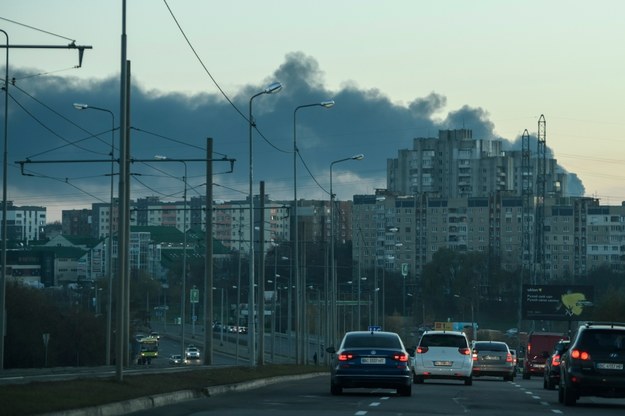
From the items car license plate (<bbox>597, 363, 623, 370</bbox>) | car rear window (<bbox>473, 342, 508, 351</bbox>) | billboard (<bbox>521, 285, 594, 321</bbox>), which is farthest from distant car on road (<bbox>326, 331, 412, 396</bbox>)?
billboard (<bbox>521, 285, 594, 321</bbox>)

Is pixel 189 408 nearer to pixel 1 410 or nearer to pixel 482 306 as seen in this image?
pixel 1 410

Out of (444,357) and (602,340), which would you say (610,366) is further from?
(444,357)

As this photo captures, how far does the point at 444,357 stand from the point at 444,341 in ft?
1.62

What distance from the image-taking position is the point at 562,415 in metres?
25.1

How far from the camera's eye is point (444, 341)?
135ft

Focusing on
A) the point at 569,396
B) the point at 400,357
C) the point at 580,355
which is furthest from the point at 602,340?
the point at 400,357

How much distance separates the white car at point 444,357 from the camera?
4081cm

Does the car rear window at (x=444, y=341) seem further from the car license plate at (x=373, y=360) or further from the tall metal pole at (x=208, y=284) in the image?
the car license plate at (x=373, y=360)

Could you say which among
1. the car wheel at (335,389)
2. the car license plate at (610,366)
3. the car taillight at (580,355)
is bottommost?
the car wheel at (335,389)

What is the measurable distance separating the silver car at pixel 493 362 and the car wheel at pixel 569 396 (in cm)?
2384

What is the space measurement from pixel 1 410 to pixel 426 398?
1336 cm

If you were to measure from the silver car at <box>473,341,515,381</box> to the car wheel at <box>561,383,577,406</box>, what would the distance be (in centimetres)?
2384

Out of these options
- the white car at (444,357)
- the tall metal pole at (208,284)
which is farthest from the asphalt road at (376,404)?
the tall metal pole at (208,284)

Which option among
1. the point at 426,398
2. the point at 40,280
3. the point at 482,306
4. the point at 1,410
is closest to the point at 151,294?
the point at 40,280
